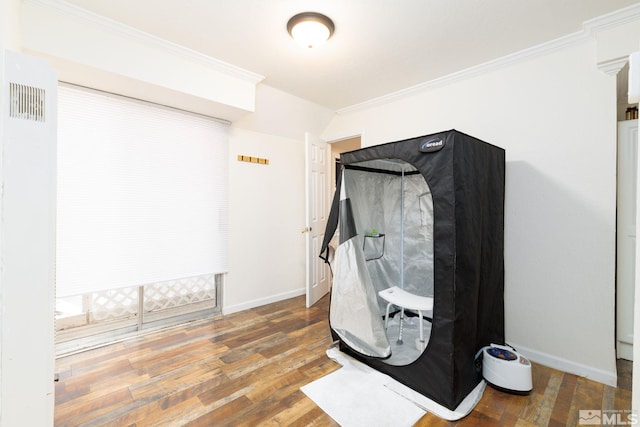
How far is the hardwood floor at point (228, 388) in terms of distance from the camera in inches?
65.8

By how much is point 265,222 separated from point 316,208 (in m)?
0.70

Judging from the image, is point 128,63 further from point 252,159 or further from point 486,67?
point 486,67

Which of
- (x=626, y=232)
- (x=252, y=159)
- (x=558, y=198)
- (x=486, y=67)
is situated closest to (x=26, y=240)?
(x=252, y=159)

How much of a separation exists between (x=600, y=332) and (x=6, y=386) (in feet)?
11.2

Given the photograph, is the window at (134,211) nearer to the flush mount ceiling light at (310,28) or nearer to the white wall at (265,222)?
the white wall at (265,222)

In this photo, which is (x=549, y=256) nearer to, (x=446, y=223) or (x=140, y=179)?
(x=446, y=223)

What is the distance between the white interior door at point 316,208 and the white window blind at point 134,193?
3.32 feet

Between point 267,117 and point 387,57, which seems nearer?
point 387,57

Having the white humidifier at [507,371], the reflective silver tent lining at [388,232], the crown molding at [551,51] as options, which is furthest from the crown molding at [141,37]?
the white humidifier at [507,371]

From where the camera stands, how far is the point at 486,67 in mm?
2568

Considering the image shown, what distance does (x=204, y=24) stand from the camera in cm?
205

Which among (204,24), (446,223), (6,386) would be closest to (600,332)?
(446,223)

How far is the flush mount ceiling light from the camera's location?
6.32 feet

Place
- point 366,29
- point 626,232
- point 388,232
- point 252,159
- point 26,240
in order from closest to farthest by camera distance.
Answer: point 26,240 → point 366,29 → point 626,232 → point 388,232 → point 252,159
